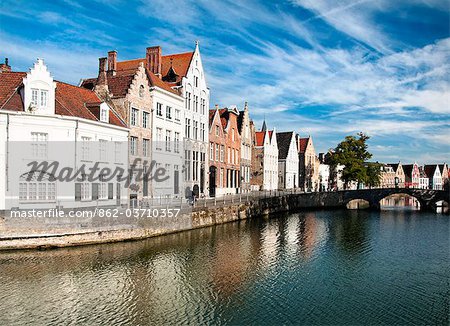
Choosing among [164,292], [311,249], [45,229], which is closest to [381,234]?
[311,249]

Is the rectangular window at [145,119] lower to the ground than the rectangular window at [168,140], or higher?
higher

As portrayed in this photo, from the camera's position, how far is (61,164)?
2548 cm

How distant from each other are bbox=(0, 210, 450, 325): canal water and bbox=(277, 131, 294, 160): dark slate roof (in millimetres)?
42536

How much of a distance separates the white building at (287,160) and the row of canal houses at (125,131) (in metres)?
15.8

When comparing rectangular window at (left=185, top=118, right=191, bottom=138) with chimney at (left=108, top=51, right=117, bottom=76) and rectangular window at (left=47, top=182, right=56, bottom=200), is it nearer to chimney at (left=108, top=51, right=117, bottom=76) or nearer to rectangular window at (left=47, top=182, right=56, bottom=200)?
chimney at (left=108, top=51, right=117, bottom=76)

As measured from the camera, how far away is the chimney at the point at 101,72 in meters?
32.1

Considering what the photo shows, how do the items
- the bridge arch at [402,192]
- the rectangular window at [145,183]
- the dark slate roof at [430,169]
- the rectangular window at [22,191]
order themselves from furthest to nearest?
the dark slate roof at [430,169] < the bridge arch at [402,192] < the rectangular window at [145,183] < the rectangular window at [22,191]

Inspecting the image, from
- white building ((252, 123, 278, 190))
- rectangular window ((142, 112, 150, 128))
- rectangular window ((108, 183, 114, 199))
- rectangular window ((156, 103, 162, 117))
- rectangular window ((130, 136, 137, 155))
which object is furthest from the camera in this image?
white building ((252, 123, 278, 190))

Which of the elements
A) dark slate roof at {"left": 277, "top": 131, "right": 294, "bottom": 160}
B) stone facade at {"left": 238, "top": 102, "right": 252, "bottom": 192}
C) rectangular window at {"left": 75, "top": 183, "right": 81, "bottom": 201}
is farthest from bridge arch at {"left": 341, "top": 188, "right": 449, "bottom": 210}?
rectangular window at {"left": 75, "top": 183, "right": 81, "bottom": 201}

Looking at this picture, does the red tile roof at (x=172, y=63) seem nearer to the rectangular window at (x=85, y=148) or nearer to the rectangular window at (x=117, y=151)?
the rectangular window at (x=117, y=151)

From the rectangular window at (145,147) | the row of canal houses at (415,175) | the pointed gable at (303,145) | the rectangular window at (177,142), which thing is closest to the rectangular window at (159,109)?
the rectangular window at (145,147)

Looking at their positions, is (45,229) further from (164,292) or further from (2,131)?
(164,292)

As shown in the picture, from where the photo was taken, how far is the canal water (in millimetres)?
14234

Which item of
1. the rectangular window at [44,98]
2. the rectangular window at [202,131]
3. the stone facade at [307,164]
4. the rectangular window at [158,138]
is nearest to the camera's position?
the rectangular window at [44,98]
